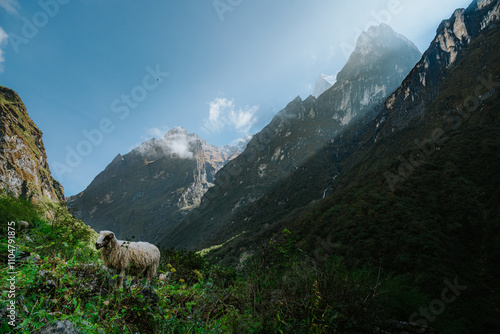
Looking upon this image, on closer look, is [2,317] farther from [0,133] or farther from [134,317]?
[0,133]

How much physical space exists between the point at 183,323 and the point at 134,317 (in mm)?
858

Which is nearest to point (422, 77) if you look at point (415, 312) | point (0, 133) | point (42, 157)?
point (415, 312)

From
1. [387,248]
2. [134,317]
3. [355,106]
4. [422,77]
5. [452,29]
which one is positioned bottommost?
[387,248]

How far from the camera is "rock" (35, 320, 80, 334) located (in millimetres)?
2398

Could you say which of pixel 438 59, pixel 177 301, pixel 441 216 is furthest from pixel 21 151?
pixel 438 59

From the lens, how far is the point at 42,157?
9400 centimetres

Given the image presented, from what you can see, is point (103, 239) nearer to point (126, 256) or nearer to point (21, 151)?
point (126, 256)

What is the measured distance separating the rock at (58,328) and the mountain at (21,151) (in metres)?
77.2

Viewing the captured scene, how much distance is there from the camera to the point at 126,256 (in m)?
6.52

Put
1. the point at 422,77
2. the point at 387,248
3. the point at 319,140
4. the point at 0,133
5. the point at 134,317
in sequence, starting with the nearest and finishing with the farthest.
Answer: the point at 134,317 < the point at 387,248 < the point at 0,133 < the point at 422,77 < the point at 319,140

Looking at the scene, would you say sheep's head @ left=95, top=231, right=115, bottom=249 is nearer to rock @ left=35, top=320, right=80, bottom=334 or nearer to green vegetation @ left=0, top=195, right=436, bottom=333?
green vegetation @ left=0, top=195, right=436, bottom=333

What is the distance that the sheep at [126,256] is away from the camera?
20.1 ft

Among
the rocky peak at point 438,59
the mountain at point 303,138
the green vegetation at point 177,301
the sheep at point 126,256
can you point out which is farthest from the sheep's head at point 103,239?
the mountain at point 303,138

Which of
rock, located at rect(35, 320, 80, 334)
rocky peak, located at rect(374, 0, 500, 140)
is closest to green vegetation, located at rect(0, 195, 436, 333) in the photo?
rock, located at rect(35, 320, 80, 334)
